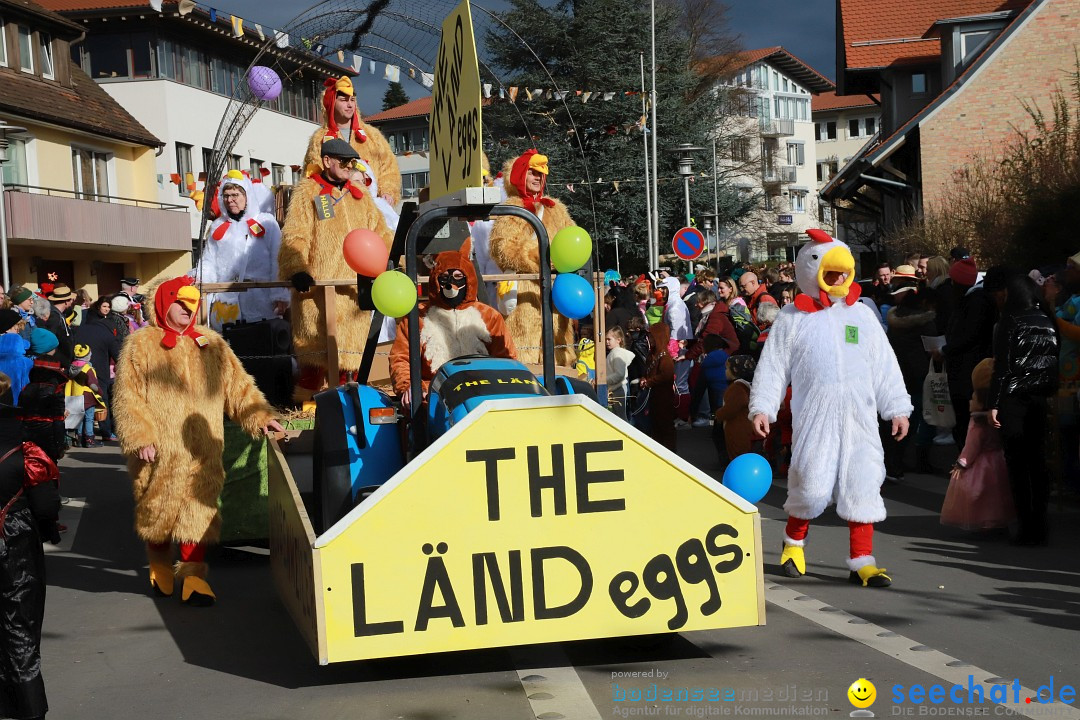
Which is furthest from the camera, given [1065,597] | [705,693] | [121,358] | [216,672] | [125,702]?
[121,358]

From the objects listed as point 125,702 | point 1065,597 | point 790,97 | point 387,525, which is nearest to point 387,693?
point 387,525

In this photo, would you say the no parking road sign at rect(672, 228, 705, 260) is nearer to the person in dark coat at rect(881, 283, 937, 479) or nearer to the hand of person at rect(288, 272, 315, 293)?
the person in dark coat at rect(881, 283, 937, 479)

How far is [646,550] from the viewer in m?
5.69

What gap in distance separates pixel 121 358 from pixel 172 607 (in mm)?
1547

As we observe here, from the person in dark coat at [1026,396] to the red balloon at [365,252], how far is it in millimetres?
4388

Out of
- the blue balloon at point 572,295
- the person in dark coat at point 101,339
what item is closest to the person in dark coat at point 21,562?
the blue balloon at point 572,295

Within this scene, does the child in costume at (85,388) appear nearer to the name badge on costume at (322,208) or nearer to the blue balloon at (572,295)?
the name badge on costume at (322,208)

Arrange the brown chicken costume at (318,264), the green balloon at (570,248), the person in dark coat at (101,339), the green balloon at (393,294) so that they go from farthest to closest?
the person in dark coat at (101,339), the brown chicken costume at (318,264), the green balloon at (570,248), the green balloon at (393,294)

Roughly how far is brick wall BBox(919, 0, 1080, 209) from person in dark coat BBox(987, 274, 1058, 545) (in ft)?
74.8

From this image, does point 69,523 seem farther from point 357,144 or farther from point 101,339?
point 101,339

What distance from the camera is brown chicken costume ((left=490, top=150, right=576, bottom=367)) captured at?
9930 millimetres

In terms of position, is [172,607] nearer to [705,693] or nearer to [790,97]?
[705,693]

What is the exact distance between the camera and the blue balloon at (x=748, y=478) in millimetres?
6266

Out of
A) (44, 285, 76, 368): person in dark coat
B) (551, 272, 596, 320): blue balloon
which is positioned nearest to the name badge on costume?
(551, 272, 596, 320): blue balloon
